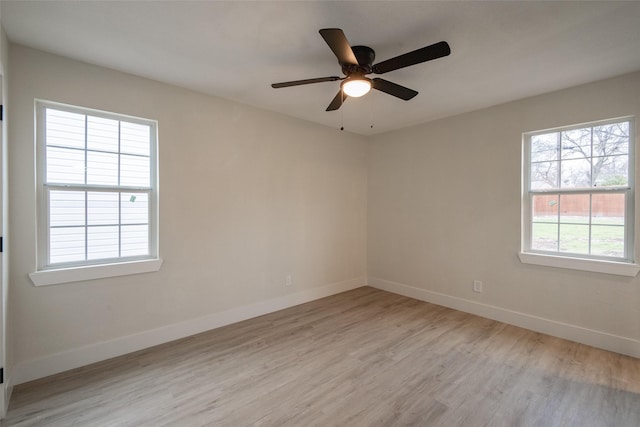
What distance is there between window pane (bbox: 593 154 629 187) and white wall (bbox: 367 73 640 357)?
0.40 metres

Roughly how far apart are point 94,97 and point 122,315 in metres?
1.98

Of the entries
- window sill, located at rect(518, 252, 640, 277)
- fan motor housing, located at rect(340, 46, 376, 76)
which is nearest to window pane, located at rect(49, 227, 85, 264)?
fan motor housing, located at rect(340, 46, 376, 76)

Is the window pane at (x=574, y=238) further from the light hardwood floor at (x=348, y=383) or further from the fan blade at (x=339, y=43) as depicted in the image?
the fan blade at (x=339, y=43)

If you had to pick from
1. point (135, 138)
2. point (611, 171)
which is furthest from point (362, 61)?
point (611, 171)

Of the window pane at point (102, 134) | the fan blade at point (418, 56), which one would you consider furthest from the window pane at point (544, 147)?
the window pane at point (102, 134)

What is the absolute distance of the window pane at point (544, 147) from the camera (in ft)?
10.0

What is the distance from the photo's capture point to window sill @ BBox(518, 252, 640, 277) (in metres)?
2.58

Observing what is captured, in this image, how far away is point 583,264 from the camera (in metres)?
2.79

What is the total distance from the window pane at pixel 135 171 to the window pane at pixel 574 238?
14.3 ft

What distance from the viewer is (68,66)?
232cm

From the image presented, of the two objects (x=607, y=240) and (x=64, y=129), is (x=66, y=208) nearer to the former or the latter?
(x=64, y=129)

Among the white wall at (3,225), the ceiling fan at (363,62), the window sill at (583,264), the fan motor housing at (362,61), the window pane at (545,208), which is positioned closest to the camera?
the ceiling fan at (363,62)

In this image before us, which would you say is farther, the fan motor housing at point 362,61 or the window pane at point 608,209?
the window pane at point 608,209

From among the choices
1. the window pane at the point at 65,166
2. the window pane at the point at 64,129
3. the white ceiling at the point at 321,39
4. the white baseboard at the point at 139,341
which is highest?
the white ceiling at the point at 321,39
